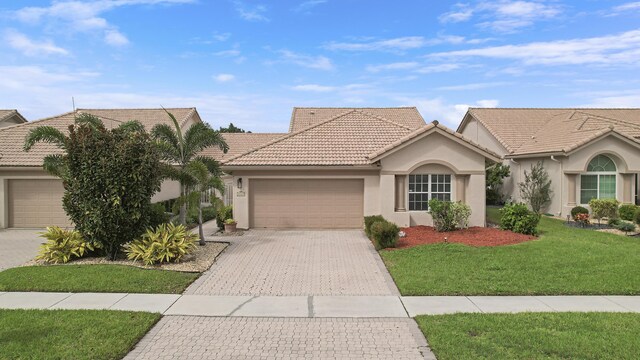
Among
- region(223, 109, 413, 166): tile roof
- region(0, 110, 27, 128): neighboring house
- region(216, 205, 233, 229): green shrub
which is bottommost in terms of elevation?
region(216, 205, 233, 229): green shrub

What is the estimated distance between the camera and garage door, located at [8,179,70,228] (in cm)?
1908

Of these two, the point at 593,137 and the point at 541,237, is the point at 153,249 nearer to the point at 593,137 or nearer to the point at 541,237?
the point at 541,237

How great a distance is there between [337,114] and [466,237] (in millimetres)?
18874

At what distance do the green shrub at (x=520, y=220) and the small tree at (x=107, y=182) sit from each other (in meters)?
12.1

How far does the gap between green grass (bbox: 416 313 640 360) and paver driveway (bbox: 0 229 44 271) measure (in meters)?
11.1

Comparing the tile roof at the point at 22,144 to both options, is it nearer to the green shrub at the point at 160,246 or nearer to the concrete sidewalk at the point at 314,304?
the green shrub at the point at 160,246

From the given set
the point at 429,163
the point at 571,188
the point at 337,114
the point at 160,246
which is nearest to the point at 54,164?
the point at 160,246

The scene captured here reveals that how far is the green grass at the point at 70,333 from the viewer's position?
5973 mm

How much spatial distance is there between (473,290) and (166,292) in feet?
20.4

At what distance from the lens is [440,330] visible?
22.2ft

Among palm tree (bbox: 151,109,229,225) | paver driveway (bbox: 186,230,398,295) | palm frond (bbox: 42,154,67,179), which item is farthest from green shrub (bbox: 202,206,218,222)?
palm frond (bbox: 42,154,67,179)

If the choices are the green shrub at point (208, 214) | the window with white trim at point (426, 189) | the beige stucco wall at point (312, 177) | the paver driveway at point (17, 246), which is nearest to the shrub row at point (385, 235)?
the beige stucco wall at point (312, 177)

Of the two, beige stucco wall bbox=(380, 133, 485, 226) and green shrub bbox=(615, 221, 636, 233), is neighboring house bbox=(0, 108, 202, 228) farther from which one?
green shrub bbox=(615, 221, 636, 233)

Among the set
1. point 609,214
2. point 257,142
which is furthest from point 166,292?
point 257,142
